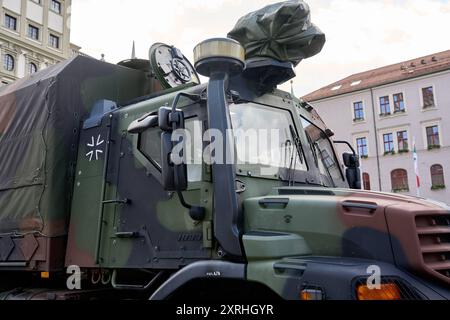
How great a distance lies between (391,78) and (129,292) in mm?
36600

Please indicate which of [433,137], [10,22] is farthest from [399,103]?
[10,22]

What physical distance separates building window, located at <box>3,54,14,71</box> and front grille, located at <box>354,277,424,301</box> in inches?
1603

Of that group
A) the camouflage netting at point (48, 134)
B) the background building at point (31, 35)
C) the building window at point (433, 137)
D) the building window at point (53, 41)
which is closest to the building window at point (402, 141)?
the building window at point (433, 137)

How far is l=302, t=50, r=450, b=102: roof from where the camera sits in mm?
36156

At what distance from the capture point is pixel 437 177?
3478 cm

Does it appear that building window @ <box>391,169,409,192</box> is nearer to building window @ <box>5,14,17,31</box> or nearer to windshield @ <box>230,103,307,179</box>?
building window @ <box>5,14,17,31</box>

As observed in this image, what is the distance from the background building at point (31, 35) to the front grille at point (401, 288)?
38.5 meters

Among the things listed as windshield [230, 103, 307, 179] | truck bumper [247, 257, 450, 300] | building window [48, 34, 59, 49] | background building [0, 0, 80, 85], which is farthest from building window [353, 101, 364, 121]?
truck bumper [247, 257, 450, 300]

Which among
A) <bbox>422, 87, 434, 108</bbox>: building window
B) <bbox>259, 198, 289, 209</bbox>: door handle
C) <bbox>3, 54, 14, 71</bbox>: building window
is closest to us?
<bbox>259, 198, 289, 209</bbox>: door handle

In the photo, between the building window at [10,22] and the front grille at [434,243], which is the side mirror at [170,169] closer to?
the front grille at [434,243]

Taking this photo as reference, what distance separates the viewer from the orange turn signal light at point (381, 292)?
2.88 m

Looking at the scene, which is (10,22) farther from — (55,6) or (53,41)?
(55,6)

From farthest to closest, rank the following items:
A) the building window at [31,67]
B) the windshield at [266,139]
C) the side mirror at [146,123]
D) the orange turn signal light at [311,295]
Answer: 1. the building window at [31,67]
2. the windshield at [266,139]
3. the side mirror at [146,123]
4. the orange turn signal light at [311,295]
